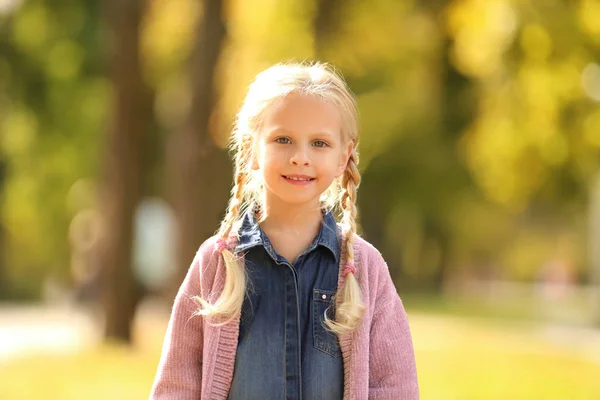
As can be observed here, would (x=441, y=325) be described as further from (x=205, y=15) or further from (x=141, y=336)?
(x=205, y=15)

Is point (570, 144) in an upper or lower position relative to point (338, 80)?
upper

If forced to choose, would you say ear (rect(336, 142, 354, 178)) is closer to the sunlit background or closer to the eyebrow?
the eyebrow

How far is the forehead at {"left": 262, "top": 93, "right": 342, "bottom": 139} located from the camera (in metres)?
3.21

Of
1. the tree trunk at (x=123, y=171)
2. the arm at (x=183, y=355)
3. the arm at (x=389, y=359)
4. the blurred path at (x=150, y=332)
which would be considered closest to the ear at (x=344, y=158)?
the arm at (x=389, y=359)

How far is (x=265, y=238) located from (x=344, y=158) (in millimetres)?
319

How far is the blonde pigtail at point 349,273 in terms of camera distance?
10.3ft

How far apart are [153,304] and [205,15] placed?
16.0 m

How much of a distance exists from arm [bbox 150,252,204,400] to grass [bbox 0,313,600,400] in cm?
646

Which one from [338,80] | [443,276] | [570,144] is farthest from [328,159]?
[443,276]

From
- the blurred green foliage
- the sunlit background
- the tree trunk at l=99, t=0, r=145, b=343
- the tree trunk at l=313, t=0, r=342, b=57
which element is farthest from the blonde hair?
the tree trunk at l=313, t=0, r=342, b=57

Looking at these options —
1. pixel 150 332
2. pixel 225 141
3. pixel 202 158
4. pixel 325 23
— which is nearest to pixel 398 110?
pixel 325 23

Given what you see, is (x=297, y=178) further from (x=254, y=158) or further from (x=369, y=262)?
(x=369, y=262)

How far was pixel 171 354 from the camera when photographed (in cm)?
324

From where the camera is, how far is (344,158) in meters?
3.34
